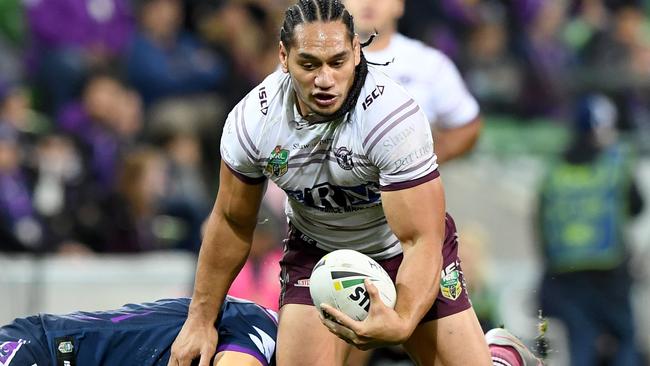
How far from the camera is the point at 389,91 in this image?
5266 mm

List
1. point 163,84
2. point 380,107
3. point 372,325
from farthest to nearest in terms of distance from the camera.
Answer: point 163,84
point 380,107
point 372,325

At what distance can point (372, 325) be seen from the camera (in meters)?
4.94

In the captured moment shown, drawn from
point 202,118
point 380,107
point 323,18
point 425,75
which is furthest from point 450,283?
point 202,118

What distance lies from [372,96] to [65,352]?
5.46ft

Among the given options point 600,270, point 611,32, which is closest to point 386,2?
point 600,270

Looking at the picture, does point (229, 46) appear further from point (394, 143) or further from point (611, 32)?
point (394, 143)

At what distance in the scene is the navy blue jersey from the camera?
571 cm

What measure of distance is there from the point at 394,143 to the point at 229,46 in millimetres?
6674

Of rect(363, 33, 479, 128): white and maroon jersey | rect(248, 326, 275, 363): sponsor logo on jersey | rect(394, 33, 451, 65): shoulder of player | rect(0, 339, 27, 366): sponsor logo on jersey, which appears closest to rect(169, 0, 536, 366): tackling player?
rect(248, 326, 275, 363): sponsor logo on jersey

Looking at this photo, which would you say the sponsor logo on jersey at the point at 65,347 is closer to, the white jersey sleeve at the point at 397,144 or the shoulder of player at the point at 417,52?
the white jersey sleeve at the point at 397,144

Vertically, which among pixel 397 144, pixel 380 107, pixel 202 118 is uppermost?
pixel 380 107

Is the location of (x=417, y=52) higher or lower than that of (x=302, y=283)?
higher

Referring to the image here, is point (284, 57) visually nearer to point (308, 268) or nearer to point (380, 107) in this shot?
point (380, 107)

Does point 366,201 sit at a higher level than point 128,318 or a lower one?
higher
